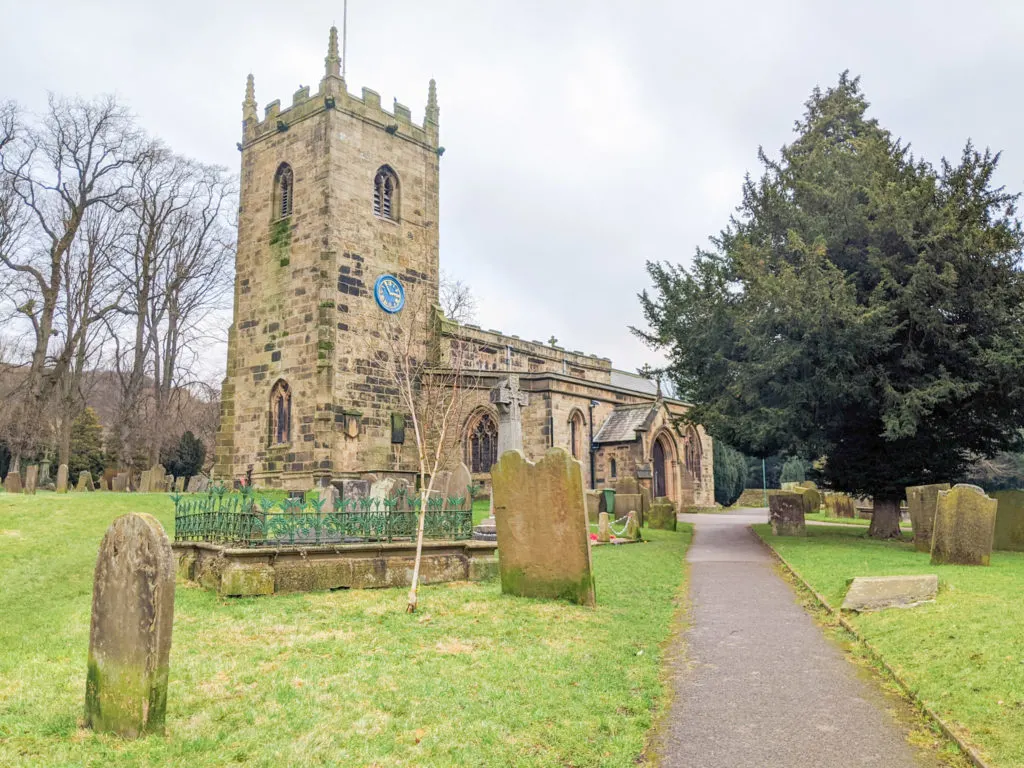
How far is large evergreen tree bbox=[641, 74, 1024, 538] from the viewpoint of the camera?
1512cm

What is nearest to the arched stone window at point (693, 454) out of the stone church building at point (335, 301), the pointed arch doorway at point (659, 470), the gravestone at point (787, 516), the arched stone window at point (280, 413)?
the pointed arch doorway at point (659, 470)

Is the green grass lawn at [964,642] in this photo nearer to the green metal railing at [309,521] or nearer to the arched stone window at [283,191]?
the green metal railing at [309,521]

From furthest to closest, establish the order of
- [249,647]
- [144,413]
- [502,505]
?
[144,413]
[502,505]
[249,647]

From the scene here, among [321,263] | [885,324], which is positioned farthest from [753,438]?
[321,263]

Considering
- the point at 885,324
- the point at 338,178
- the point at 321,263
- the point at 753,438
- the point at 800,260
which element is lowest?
the point at 753,438

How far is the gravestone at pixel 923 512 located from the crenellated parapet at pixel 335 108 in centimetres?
1922

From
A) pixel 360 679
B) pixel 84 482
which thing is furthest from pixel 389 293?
pixel 360 679

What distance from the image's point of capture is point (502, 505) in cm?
937

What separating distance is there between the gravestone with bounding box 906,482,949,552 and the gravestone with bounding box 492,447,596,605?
8.19 meters

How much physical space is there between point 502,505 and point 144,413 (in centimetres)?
2916

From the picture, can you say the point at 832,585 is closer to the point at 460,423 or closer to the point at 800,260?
the point at 800,260

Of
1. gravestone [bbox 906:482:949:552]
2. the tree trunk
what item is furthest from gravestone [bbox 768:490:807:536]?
gravestone [bbox 906:482:949:552]

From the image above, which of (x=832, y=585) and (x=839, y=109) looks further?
(x=839, y=109)

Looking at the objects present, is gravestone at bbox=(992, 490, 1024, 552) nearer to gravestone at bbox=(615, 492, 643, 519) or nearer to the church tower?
gravestone at bbox=(615, 492, 643, 519)
